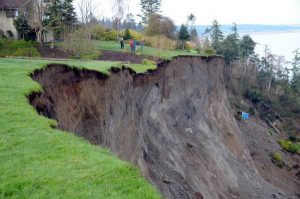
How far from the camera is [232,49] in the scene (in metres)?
66.1

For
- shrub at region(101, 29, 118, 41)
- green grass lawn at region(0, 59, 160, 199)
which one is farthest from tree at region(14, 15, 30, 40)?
green grass lawn at region(0, 59, 160, 199)

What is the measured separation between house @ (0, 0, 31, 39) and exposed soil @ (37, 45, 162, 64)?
4294 mm

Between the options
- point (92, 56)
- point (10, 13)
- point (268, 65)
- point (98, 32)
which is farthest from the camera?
point (268, 65)

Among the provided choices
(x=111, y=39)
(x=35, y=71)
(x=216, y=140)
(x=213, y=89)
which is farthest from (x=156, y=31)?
(x=35, y=71)

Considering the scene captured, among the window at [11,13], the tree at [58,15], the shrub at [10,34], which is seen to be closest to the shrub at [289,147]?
the tree at [58,15]

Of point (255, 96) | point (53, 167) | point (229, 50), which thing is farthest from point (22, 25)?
point (229, 50)

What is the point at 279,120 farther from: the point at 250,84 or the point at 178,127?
the point at 178,127

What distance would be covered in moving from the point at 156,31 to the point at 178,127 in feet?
60.4

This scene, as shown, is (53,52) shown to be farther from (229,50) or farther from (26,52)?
(229,50)

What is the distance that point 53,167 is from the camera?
612 centimetres

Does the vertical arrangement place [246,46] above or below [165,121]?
above

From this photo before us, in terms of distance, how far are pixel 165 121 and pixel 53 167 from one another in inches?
709

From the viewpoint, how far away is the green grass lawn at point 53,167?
541 cm

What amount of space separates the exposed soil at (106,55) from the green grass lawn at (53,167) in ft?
66.2
